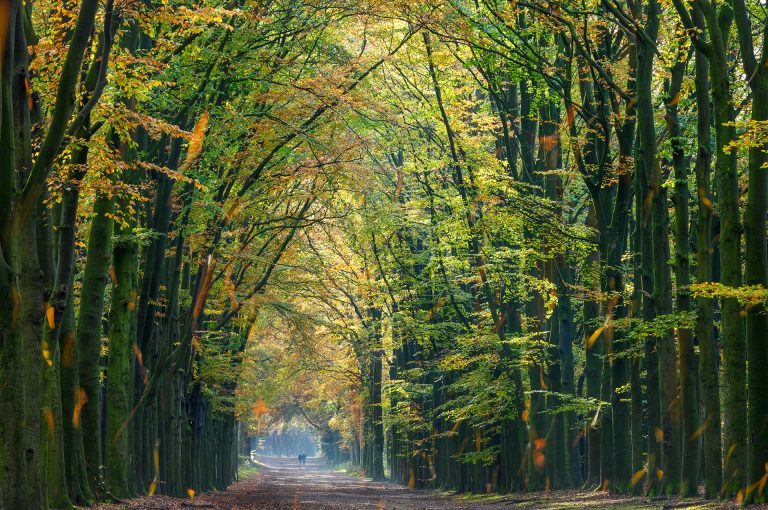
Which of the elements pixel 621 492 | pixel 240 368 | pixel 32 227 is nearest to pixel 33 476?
pixel 32 227

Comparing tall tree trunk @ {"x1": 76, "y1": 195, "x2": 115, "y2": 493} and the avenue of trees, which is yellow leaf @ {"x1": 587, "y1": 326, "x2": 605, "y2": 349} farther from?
tall tree trunk @ {"x1": 76, "y1": 195, "x2": 115, "y2": 493}

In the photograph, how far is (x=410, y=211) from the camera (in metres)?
35.4

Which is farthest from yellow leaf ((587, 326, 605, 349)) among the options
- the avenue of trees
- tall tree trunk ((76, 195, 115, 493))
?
tall tree trunk ((76, 195, 115, 493))

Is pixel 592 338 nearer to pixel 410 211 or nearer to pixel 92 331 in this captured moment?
pixel 410 211

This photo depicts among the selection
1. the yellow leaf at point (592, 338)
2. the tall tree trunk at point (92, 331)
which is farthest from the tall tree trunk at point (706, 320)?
the tall tree trunk at point (92, 331)

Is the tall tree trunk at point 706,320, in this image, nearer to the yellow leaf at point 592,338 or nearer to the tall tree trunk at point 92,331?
the yellow leaf at point 592,338

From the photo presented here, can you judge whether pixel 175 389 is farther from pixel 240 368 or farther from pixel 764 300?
pixel 764 300

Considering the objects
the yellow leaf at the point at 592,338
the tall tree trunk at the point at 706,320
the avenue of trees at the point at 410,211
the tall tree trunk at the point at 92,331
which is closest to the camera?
the avenue of trees at the point at 410,211

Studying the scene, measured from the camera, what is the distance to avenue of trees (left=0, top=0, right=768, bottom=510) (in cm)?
1316

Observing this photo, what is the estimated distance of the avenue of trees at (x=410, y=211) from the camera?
43.2 feet

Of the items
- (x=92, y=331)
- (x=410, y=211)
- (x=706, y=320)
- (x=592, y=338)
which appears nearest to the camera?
(x=92, y=331)

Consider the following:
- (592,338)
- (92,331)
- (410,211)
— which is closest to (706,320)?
(592,338)

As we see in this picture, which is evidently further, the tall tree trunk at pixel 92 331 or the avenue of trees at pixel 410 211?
the tall tree trunk at pixel 92 331

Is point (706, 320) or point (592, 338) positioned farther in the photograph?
point (592, 338)
